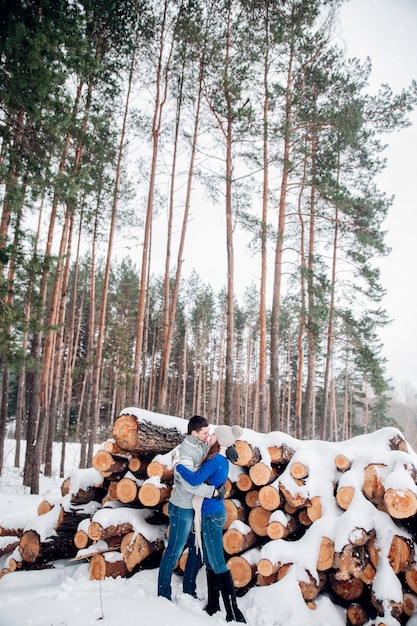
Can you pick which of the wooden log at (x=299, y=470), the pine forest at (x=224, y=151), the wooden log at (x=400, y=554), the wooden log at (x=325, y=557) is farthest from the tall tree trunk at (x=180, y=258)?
the wooden log at (x=400, y=554)

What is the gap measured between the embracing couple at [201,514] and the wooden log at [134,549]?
0.55 meters

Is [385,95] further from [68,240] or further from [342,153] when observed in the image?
[68,240]

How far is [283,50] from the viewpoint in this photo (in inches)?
472

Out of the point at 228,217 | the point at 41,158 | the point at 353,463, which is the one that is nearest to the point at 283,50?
the point at 228,217

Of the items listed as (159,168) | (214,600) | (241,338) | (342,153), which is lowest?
(214,600)

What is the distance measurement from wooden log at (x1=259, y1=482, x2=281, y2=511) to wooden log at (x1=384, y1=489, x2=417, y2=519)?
44.8 inches

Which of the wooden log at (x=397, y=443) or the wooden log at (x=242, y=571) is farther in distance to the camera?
the wooden log at (x=397, y=443)

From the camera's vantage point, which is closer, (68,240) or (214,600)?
(214,600)

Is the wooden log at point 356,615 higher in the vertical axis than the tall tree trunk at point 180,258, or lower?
lower

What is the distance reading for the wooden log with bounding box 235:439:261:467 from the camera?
4031mm

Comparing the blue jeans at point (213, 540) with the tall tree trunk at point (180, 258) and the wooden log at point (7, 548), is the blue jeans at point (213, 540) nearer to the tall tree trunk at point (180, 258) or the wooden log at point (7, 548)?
the wooden log at point (7, 548)

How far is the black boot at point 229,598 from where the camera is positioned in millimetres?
3143

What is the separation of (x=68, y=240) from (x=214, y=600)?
11.9 m

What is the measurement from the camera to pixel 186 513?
3445 mm
